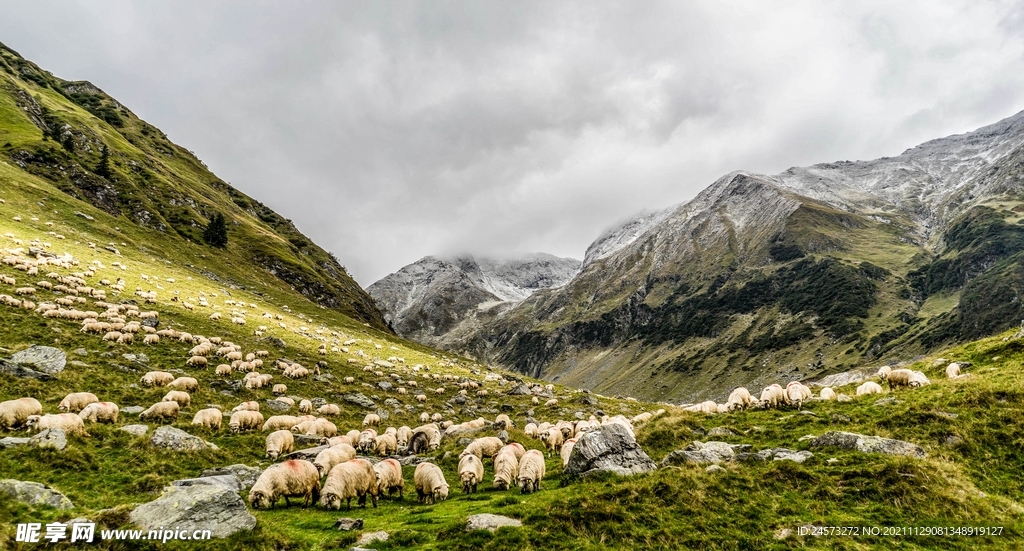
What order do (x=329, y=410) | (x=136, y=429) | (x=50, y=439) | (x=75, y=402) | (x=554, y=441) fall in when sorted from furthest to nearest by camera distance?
(x=329, y=410), (x=554, y=441), (x=75, y=402), (x=136, y=429), (x=50, y=439)

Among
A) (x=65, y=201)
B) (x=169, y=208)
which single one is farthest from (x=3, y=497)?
(x=169, y=208)

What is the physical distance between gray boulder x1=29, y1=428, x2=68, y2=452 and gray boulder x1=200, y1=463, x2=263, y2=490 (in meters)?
4.80

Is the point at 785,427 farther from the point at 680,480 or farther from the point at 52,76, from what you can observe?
the point at 52,76

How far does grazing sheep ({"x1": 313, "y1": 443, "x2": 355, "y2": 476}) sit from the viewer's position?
19625mm

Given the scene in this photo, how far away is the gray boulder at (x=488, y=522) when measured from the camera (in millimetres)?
14000

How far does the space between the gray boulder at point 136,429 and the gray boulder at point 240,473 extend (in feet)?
14.8

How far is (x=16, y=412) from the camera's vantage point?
18234mm

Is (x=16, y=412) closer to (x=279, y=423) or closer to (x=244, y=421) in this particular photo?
(x=244, y=421)

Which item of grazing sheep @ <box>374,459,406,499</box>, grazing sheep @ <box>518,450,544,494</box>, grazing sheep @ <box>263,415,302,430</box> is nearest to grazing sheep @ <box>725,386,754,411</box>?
grazing sheep @ <box>518,450,544,494</box>

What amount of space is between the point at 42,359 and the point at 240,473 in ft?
55.8

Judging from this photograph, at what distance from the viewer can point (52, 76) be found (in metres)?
178

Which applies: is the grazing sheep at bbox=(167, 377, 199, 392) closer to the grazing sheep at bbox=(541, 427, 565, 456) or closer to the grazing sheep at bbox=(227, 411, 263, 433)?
the grazing sheep at bbox=(227, 411, 263, 433)

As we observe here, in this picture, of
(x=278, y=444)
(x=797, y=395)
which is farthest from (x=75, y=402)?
(x=797, y=395)

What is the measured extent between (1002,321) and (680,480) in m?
235
